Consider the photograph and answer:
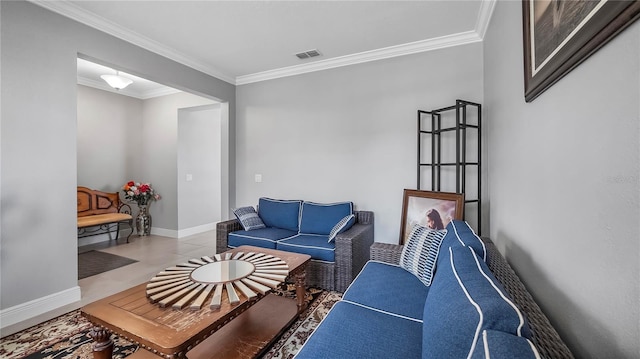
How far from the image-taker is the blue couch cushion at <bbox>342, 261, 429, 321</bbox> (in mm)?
1414

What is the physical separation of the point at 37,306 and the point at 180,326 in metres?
2.06

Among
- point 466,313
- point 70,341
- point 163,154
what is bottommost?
point 70,341

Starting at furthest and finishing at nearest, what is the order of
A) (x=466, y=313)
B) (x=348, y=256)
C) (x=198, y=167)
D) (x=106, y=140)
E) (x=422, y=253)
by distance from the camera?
(x=198, y=167), (x=106, y=140), (x=348, y=256), (x=422, y=253), (x=466, y=313)

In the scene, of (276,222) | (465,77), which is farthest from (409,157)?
(276,222)

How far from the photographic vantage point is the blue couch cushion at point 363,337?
1062 millimetres

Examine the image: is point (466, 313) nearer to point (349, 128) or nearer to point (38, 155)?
point (349, 128)

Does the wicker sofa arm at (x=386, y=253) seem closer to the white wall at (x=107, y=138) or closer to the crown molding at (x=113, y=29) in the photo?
the crown molding at (x=113, y=29)

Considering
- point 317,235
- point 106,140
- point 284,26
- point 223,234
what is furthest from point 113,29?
point 317,235

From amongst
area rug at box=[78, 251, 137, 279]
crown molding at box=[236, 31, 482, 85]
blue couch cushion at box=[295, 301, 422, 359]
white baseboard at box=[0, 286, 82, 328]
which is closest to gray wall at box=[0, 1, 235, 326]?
white baseboard at box=[0, 286, 82, 328]

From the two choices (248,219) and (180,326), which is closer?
(180,326)

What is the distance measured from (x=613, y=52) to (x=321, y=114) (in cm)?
306

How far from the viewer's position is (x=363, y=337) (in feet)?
3.80

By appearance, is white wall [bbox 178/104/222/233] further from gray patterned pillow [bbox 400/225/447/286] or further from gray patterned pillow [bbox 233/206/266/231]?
gray patterned pillow [bbox 400/225/447/286]

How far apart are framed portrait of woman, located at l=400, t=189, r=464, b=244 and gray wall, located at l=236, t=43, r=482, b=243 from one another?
30 cm
